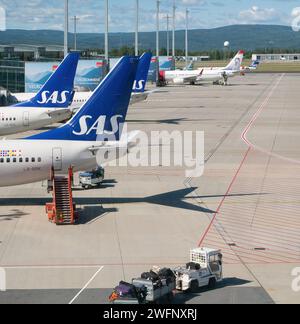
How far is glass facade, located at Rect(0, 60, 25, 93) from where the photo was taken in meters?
122

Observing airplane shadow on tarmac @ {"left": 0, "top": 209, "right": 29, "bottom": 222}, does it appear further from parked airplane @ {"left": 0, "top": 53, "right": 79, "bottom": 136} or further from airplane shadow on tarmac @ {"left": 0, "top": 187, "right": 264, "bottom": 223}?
parked airplane @ {"left": 0, "top": 53, "right": 79, "bottom": 136}

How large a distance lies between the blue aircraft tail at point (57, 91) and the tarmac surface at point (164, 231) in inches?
618

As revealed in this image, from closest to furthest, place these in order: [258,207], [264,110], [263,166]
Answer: [258,207] → [263,166] → [264,110]

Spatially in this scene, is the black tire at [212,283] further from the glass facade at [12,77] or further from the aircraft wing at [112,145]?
the glass facade at [12,77]

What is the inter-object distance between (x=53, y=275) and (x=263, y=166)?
29.0m

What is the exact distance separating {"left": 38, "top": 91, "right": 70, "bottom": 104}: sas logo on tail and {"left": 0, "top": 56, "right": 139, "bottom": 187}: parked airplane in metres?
28.4

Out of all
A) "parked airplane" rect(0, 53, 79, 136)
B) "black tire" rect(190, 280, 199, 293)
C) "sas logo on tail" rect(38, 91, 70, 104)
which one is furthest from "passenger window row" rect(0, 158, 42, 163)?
"sas logo on tail" rect(38, 91, 70, 104)

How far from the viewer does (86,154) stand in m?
36.8

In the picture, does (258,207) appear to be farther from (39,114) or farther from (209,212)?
(39,114)

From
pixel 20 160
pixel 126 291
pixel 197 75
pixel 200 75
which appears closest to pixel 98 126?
pixel 20 160

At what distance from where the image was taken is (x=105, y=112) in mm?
36812

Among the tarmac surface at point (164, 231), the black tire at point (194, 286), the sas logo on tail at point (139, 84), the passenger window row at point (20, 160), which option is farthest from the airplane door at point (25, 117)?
the black tire at point (194, 286)

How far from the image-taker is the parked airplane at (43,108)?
6447 cm

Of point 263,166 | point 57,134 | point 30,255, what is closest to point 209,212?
point 57,134
